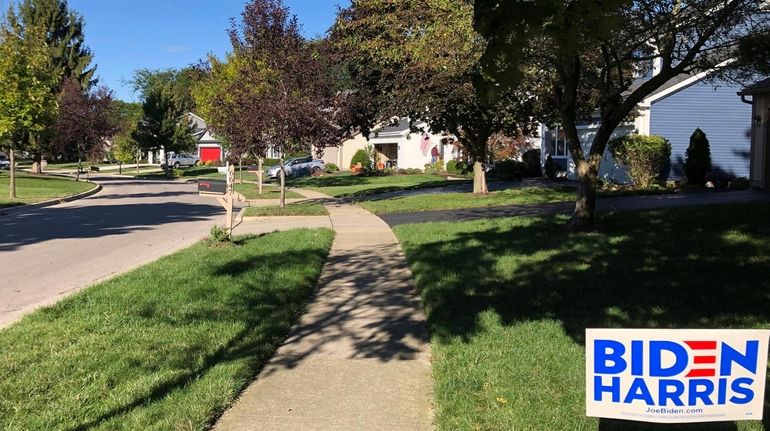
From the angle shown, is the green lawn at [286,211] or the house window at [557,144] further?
the house window at [557,144]

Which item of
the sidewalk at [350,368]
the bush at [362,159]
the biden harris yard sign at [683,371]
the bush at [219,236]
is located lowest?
the sidewalk at [350,368]

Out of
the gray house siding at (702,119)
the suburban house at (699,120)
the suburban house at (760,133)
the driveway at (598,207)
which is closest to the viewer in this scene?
→ the driveway at (598,207)

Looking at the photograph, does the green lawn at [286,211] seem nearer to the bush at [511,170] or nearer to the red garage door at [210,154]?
the bush at [511,170]

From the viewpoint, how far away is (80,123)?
41781mm

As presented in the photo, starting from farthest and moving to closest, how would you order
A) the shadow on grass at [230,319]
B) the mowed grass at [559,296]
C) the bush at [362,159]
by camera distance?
the bush at [362,159] → the shadow on grass at [230,319] → the mowed grass at [559,296]

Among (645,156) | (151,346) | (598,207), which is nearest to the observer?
(151,346)

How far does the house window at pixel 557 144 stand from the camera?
91.3ft

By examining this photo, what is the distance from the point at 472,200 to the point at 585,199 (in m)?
7.63

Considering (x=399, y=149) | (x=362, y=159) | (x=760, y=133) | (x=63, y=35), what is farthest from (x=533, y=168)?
(x=63, y=35)

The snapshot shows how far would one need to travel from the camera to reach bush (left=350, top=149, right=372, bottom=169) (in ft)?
153

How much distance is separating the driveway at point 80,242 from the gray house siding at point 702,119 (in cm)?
1504

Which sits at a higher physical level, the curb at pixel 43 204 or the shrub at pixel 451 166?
the shrub at pixel 451 166

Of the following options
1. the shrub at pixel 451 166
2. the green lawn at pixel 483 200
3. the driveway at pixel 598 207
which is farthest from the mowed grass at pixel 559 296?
the shrub at pixel 451 166

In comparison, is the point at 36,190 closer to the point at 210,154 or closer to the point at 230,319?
the point at 230,319
